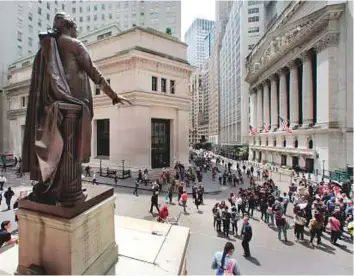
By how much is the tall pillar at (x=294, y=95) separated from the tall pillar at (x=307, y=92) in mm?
3874

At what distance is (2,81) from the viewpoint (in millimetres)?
45438

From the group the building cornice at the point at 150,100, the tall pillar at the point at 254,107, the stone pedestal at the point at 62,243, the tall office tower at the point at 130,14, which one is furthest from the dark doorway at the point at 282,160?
the stone pedestal at the point at 62,243

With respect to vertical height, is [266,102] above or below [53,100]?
above

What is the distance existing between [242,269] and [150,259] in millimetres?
4810

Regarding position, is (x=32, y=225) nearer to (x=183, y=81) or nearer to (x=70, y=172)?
(x=70, y=172)

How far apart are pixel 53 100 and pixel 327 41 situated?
3553 cm

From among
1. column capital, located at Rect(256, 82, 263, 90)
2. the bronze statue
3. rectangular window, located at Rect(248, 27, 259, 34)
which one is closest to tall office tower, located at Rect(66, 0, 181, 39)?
rectangular window, located at Rect(248, 27, 259, 34)

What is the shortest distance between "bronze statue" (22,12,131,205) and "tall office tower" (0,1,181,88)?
5019 cm

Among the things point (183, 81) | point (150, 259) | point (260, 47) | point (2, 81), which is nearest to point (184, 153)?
point (183, 81)

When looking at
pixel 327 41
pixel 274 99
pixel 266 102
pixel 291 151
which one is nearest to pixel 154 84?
pixel 327 41

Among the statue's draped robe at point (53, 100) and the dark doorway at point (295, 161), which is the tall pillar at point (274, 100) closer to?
the dark doorway at point (295, 161)

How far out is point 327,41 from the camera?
29.6 meters

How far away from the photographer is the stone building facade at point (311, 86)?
28219 millimetres

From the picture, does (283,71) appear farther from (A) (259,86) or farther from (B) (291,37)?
(A) (259,86)
